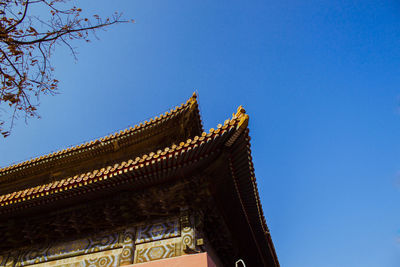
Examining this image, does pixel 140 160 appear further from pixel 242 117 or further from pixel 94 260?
pixel 94 260

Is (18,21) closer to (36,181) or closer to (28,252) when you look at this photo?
(28,252)

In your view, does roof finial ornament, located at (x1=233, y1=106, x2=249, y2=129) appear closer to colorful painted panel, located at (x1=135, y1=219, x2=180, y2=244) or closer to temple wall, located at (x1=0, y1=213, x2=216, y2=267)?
temple wall, located at (x1=0, y1=213, x2=216, y2=267)

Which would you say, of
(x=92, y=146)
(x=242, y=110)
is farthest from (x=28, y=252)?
(x=242, y=110)

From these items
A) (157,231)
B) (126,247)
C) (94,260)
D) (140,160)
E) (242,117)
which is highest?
(242,117)

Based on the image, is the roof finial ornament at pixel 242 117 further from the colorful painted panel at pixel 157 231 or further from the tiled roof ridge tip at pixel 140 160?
the colorful painted panel at pixel 157 231

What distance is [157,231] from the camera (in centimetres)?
617

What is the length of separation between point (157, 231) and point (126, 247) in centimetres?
75

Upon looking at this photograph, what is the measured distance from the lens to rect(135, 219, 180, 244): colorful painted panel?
6039 mm

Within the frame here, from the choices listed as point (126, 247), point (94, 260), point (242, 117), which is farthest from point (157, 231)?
point (242, 117)

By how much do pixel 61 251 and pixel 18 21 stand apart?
Answer: 16.7 ft

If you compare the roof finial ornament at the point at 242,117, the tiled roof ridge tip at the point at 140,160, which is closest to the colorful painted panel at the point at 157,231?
the tiled roof ridge tip at the point at 140,160

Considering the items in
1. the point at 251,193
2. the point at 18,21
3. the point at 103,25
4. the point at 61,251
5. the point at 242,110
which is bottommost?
the point at 61,251

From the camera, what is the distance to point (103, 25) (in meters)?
5.81

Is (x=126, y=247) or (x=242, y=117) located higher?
(x=242, y=117)
